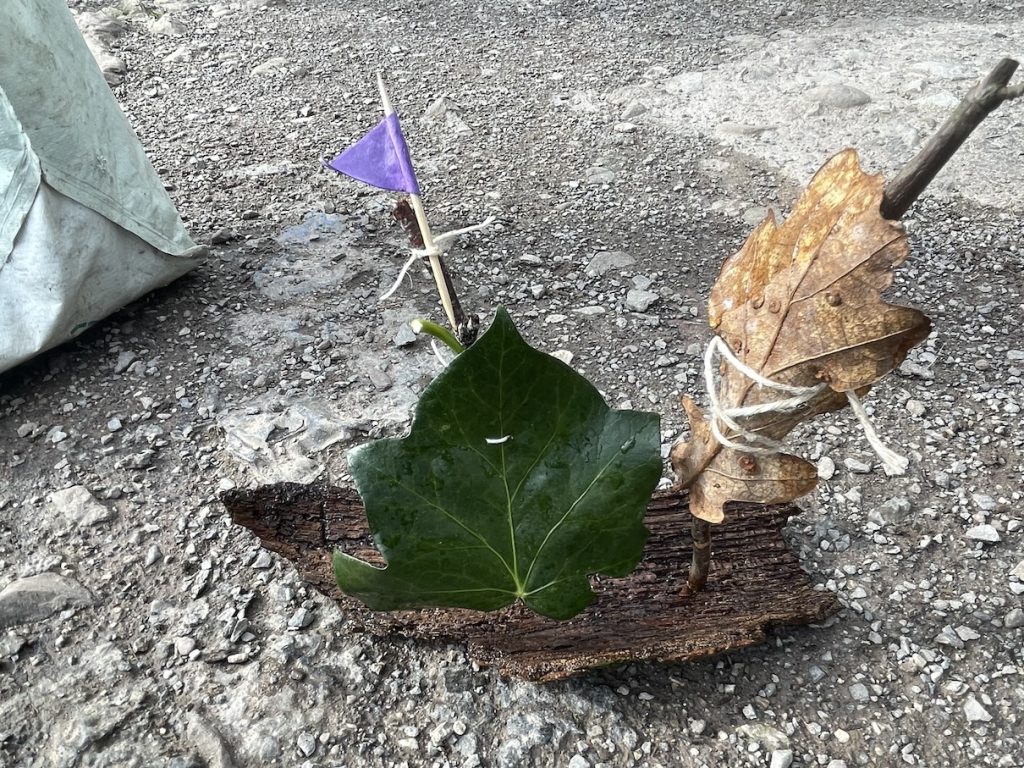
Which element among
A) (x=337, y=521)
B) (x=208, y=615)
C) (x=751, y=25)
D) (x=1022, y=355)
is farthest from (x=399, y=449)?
(x=751, y=25)

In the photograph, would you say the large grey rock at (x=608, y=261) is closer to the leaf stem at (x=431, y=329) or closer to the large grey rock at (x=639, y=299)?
the large grey rock at (x=639, y=299)

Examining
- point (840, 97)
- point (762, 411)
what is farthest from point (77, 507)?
point (840, 97)

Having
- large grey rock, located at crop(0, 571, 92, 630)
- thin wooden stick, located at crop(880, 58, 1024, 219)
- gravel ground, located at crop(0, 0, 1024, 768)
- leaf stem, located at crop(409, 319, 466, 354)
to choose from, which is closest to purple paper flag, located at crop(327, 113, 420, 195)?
leaf stem, located at crop(409, 319, 466, 354)

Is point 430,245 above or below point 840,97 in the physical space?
above

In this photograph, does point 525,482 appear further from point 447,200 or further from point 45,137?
point 447,200

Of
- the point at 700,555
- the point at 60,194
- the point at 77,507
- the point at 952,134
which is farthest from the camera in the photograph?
the point at 60,194

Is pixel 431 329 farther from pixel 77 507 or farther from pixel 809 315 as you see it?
pixel 77 507
